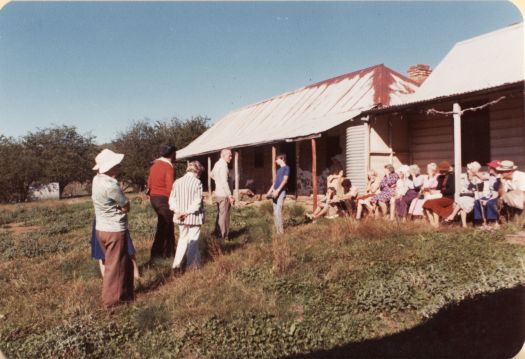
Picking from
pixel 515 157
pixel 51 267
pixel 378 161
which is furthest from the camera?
pixel 378 161

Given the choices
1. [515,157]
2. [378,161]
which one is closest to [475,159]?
[515,157]

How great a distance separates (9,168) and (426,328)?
128 ft

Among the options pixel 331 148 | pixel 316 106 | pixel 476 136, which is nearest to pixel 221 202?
pixel 476 136

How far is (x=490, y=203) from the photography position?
6941 millimetres

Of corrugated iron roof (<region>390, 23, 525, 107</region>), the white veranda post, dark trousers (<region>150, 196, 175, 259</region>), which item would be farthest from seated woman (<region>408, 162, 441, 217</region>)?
dark trousers (<region>150, 196, 175, 259</region>)

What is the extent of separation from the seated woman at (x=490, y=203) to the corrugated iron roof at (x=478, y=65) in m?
2.38

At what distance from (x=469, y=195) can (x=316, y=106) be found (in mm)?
8593

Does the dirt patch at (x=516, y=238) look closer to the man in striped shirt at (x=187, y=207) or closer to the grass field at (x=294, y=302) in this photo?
the grass field at (x=294, y=302)

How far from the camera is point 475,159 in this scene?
9703mm

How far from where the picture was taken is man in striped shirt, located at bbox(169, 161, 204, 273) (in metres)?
5.54

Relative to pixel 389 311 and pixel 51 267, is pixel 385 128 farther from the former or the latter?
pixel 51 267

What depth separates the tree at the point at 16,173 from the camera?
34.8m

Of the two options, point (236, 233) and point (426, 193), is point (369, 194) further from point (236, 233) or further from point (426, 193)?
point (236, 233)

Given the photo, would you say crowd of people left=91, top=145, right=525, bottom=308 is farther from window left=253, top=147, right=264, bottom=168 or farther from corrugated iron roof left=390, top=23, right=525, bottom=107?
window left=253, top=147, right=264, bottom=168
